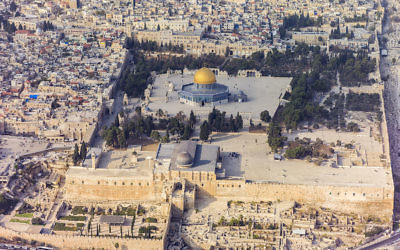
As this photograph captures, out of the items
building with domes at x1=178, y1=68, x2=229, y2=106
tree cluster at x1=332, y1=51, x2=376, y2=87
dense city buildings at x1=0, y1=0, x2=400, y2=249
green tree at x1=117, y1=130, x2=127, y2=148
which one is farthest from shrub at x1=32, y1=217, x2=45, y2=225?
tree cluster at x1=332, y1=51, x2=376, y2=87

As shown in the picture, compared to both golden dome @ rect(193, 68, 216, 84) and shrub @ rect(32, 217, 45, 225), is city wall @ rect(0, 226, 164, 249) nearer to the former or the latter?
shrub @ rect(32, 217, 45, 225)

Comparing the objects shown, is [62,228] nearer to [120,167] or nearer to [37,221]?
[37,221]

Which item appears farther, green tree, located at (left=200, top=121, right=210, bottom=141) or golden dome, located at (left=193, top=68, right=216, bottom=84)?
golden dome, located at (left=193, top=68, right=216, bottom=84)

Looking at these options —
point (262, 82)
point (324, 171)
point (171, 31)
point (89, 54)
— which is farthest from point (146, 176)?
point (171, 31)

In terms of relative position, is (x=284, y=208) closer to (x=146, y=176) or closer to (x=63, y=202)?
(x=146, y=176)

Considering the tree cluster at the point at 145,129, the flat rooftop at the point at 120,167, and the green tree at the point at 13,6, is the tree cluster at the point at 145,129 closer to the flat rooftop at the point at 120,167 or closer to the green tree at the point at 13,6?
the flat rooftop at the point at 120,167

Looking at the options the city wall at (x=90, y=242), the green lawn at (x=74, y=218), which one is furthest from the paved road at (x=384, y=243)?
the green lawn at (x=74, y=218)
